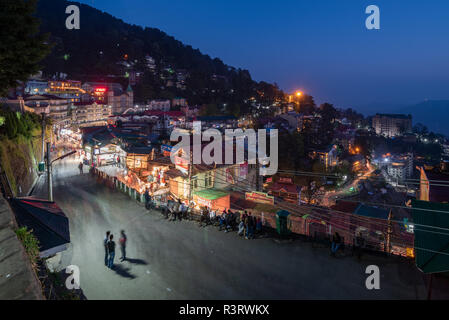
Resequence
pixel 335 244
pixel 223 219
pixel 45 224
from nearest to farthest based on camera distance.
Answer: pixel 45 224 → pixel 335 244 → pixel 223 219

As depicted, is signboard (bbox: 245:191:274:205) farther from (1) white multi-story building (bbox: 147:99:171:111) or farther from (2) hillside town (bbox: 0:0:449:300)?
(1) white multi-story building (bbox: 147:99:171:111)

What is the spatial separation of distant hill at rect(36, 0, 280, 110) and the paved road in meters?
66.3

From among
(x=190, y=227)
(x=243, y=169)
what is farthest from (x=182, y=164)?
(x=190, y=227)

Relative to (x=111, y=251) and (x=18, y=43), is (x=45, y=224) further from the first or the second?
(x=18, y=43)

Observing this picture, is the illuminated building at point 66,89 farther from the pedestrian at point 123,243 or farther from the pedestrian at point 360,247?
the pedestrian at point 360,247

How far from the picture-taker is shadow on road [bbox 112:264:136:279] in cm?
791

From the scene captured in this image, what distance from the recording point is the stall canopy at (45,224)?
750 centimetres

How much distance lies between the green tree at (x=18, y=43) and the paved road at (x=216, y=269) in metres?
5.94

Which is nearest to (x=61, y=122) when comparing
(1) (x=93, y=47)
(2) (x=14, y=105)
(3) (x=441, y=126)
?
(2) (x=14, y=105)

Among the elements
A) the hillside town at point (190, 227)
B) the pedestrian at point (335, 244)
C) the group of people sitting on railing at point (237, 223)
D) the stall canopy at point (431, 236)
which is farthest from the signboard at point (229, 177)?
the stall canopy at point (431, 236)

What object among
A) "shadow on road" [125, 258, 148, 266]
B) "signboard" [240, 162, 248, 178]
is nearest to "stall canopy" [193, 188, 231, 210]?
"signboard" [240, 162, 248, 178]

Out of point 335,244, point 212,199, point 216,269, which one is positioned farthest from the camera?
point 212,199

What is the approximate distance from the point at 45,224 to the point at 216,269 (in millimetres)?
4987

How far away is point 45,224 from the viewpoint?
7.98m
